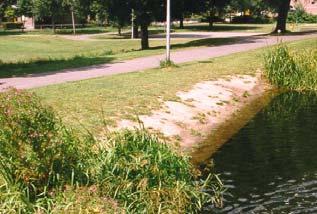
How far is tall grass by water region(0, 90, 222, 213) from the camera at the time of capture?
8.70m

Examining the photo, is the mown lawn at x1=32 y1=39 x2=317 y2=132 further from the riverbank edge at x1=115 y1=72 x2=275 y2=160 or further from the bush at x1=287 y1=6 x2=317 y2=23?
the bush at x1=287 y1=6 x2=317 y2=23

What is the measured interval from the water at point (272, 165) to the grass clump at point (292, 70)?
4.98 meters

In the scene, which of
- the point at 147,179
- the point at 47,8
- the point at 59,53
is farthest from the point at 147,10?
the point at 47,8

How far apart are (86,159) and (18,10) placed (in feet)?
267

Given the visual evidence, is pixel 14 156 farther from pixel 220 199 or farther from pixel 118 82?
pixel 118 82

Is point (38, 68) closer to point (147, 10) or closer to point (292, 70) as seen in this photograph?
point (292, 70)

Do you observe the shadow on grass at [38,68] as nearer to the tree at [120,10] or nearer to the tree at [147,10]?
the tree at [147,10]

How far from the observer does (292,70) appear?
2511 cm

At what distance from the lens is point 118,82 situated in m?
22.1

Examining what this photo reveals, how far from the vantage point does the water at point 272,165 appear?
410 inches

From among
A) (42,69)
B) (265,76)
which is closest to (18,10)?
(42,69)

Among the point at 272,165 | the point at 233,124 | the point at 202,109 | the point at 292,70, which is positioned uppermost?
the point at 292,70

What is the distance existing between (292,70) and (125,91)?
9.49 metres

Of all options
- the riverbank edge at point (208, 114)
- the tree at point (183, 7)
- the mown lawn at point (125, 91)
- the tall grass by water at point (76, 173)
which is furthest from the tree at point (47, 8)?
the tall grass by water at point (76, 173)
